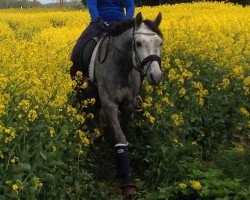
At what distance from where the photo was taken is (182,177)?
21.3 feet

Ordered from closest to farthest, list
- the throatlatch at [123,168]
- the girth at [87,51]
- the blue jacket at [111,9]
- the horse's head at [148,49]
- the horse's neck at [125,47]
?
the horse's head at [148,49] < the throatlatch at [123,168] < the horse's neck at [125,47] < the girth at [87,51] < the blue jacket at [111,9]

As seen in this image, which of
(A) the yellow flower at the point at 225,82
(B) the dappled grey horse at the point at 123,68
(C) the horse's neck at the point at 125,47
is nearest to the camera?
(B) the dappled grey horse at the point at 123,68

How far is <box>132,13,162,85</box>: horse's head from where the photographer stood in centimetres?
577

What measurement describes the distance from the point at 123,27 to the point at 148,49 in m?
0.74

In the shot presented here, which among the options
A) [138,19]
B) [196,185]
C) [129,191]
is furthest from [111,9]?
[196,185]

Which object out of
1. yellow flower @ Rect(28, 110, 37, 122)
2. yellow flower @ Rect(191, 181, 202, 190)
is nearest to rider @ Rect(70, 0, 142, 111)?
yellow flower @ Rect(28, 110, 37, 122)

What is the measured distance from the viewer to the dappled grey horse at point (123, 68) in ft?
19.8

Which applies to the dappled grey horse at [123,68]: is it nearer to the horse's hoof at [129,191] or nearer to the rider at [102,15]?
the horse's hoof at [129,191]

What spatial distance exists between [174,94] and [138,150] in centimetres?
93

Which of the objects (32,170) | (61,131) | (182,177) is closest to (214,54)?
(182,177)

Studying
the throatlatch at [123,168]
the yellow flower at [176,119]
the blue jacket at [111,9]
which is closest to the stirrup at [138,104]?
the yellow flower at [176,119]

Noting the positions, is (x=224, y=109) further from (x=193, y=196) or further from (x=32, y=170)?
(x=32, y=170)

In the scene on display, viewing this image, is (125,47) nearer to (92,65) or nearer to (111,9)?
(92,65)

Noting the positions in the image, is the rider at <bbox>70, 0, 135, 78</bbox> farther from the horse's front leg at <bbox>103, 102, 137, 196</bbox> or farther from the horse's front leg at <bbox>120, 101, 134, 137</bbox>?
the horse's front leg at <bbox>103, 102, 137, 196</bbox>
